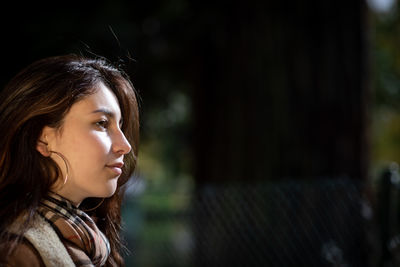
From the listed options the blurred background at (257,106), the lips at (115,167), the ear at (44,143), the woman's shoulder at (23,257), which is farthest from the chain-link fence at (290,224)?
the woman's shoulder at (23,257)

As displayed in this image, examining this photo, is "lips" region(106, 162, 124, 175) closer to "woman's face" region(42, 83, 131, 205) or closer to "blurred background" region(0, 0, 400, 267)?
"woman's face" region(42, 83, 131, 205)

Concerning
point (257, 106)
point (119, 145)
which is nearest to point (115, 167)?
point (119, 145)

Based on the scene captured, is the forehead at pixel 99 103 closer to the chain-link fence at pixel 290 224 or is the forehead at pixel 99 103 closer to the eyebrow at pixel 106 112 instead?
the eyebrow at pixel 106 112

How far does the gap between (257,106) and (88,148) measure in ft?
12.4

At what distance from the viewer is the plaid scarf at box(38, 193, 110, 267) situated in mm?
1588

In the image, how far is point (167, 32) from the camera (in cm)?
595

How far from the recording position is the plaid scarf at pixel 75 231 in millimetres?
A: 1588

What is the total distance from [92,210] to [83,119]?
0.39 metres

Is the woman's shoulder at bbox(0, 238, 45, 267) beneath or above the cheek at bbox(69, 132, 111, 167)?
beneath

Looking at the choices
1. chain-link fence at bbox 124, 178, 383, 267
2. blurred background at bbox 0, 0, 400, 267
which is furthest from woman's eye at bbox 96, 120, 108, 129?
chain-link fence at bbox 124, 178, 383, 267

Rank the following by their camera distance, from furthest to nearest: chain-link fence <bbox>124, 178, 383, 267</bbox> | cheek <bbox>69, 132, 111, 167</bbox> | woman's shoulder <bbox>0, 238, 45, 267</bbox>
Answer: chain-link fence <bbox>124, 178, 383, 267</bbox>, cheek <bbox>69, 132, 111, 167</bbox>, woman's shoulder <bbox>0, 238, 45, 267</bbox>

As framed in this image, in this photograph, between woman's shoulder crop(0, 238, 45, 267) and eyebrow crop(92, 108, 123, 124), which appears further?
eyebrow crop(92, 108, 123, 124)

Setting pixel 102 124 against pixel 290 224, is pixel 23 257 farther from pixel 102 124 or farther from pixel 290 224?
pixel 290 224

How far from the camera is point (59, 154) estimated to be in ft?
5.55
